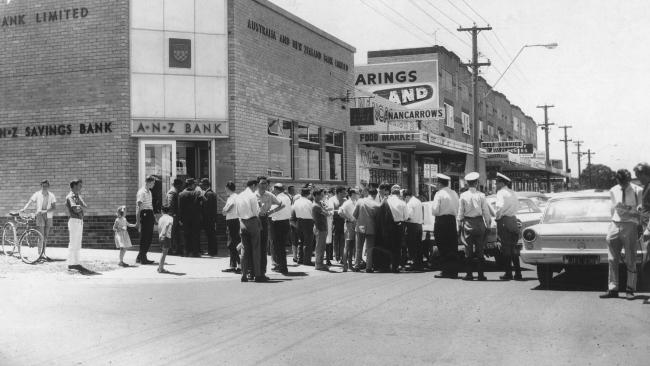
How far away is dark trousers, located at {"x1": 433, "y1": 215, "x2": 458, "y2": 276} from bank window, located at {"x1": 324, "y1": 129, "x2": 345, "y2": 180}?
11515 mm

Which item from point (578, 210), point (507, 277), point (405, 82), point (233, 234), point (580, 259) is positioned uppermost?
point (405, 82)

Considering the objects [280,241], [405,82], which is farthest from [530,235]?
[405,82]

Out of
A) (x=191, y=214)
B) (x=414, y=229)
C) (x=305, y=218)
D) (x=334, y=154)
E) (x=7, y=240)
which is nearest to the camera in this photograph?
(x=414, y=229)

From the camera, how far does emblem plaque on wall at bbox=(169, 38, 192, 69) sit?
17969mm

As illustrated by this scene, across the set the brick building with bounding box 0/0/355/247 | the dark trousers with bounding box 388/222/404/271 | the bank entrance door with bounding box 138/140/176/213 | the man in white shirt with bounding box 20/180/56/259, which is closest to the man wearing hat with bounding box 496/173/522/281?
the dark trousers with bounding box 388/222/404/271

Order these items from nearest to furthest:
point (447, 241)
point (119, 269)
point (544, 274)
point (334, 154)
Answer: point (544, 274) < point (447, 241) < point (119, 269) < point (334, 154)

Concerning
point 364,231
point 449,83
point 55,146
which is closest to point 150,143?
point 55,146

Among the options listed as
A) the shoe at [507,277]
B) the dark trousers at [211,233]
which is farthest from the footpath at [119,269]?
the shoe at [507,277]

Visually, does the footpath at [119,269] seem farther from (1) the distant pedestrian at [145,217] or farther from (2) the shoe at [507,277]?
(2) the shoe at [507,277]

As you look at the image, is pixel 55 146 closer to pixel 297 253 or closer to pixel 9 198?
pixel 9 198

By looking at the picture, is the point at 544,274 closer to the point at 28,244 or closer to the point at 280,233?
the point at 280,233

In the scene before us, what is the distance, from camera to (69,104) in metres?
17.7

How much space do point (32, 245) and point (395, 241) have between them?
24.6 ft

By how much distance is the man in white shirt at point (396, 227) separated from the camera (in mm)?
14180
